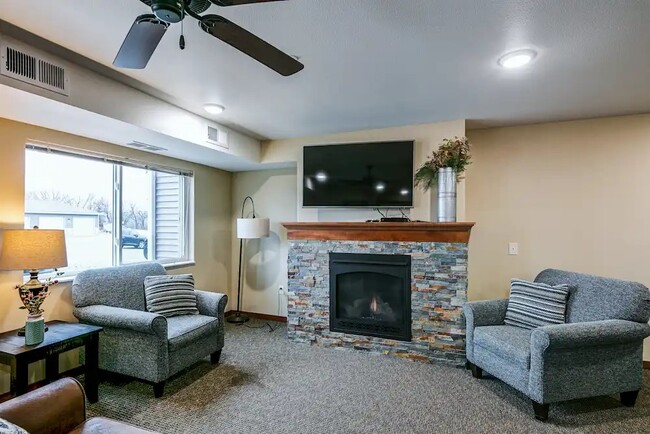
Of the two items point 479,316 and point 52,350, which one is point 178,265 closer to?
point 52,350

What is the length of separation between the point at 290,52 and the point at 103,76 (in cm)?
141

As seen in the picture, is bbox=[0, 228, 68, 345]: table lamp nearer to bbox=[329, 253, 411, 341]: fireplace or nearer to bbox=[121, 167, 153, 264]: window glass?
bbox=[121, 167, 153, 264]: window glass

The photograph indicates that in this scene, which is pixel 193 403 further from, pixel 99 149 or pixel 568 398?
pixel 568 398

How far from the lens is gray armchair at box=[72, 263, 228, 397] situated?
258 centimetres

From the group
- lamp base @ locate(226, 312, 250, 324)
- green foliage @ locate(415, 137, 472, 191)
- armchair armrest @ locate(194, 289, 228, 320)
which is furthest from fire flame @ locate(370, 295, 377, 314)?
lamp base @ locate(226, 312, 250, 324)

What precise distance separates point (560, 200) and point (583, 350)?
5.60ft

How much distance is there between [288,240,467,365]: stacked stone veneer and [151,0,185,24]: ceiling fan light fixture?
274 cm

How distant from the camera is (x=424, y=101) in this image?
9.75ft

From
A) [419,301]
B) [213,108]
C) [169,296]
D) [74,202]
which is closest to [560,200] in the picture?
[419,301]

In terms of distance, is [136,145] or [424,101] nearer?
[424,101]

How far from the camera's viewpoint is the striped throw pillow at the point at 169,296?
10.4ft

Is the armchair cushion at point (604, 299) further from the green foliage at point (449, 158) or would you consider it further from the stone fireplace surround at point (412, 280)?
the green foliage at point (449, 158)

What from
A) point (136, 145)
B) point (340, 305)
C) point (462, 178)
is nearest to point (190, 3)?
point (136, 145)

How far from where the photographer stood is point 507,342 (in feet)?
8.57
